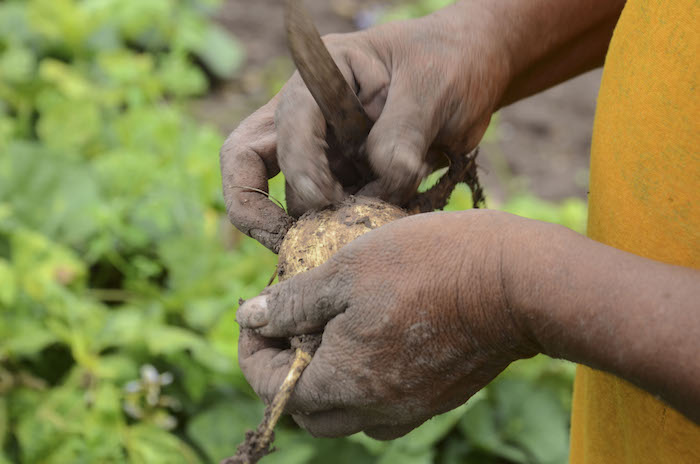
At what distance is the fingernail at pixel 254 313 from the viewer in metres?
Answer: 1.48

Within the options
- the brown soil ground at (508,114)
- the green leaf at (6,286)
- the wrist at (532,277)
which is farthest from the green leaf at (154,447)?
the brown soil ground at (508,114)

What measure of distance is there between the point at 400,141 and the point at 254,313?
1.60 ft

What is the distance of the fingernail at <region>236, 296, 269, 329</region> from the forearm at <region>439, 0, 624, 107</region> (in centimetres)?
85

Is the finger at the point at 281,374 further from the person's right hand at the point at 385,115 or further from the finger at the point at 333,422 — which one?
the person's right hand at the point at 385,115

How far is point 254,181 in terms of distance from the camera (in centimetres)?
173

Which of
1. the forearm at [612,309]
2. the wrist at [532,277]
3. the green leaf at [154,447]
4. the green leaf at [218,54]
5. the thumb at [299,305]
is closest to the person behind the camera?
the forearm at [612,309]

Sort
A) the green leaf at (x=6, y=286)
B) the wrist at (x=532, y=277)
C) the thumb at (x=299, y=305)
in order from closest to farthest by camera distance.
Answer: the wrist at (x=532, y=277)
the thumb at (x=299, y=305)
the green leaf at (x=6, y=286)

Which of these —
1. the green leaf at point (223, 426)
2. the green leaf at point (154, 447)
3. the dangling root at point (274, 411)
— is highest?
the dangling root at point (274, 411)

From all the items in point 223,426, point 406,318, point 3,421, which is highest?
point 406,318

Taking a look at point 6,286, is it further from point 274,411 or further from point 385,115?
point 385,115

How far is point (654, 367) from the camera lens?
1.12 meters

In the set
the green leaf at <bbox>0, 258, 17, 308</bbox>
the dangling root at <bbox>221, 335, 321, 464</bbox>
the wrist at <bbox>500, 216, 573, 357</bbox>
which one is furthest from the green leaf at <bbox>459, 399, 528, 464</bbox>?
the green leaf at <bbox>0, 258, 17, 308</bbox>

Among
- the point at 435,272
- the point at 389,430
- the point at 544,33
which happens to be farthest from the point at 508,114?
the point at 435,272

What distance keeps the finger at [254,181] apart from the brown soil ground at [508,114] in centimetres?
294
